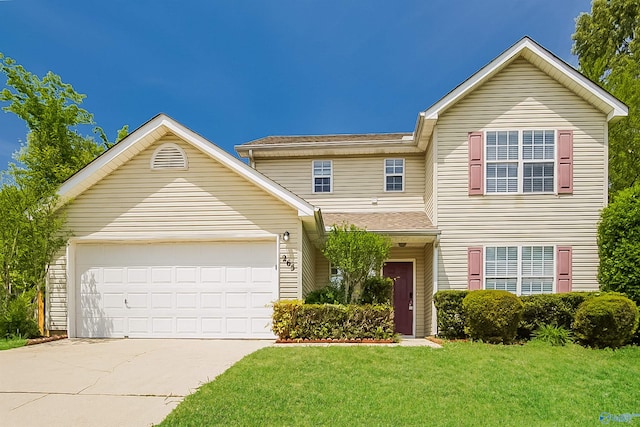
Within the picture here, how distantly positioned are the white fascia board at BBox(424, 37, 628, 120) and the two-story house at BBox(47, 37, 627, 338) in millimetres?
35

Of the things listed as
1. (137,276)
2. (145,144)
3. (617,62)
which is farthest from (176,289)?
(617,62)

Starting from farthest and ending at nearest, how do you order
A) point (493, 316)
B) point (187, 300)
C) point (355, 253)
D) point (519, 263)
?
point (519, 263)
point (187, 300)
point (355, 253)
point (493, 316)

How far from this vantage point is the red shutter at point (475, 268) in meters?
10.8

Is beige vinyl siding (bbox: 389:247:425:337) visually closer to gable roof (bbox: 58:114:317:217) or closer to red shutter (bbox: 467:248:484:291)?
red shutter (bbox: 467:248:484:291)

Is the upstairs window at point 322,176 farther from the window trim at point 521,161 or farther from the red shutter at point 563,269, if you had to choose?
the red shutter at point 563,269

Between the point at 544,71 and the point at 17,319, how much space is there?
15139 millimetres

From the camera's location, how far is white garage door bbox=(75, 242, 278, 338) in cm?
955

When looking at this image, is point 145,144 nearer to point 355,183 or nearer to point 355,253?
point 355,253

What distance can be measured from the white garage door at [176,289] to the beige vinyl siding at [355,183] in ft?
13.3

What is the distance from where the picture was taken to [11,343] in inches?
332

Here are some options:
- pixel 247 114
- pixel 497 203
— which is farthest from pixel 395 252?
pixel 247 114

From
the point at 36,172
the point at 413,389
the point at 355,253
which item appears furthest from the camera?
the point at 36,172

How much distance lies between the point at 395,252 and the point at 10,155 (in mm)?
16247

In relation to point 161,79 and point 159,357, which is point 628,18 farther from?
point 159,357
